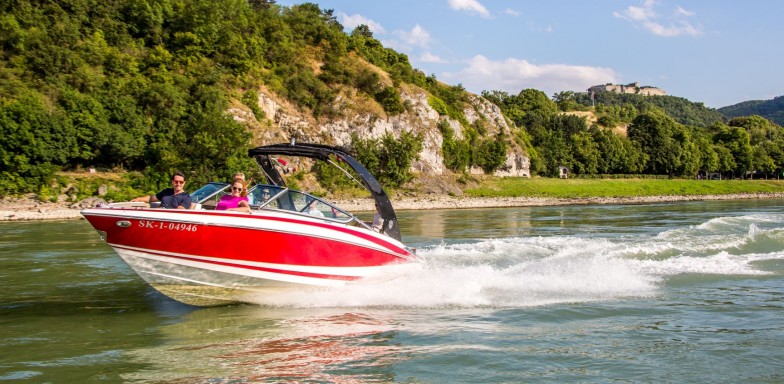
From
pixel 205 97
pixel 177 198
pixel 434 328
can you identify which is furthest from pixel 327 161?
pixel 205 97

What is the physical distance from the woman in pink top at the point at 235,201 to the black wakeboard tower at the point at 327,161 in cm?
129

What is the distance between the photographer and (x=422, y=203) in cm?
6750

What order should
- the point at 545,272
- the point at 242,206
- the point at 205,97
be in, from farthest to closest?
the point at 205,97
the point at 545,272
the point at 242,206

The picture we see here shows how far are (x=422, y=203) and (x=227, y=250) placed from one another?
191 ft

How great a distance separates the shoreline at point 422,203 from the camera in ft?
134

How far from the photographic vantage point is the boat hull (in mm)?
9352

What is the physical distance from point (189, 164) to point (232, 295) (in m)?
50.0

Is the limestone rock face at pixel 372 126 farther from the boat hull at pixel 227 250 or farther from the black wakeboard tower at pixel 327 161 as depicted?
the boat hull at pixel 227 250

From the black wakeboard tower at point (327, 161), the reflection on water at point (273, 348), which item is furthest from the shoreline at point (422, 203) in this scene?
the reflection on water at point (273, 348)

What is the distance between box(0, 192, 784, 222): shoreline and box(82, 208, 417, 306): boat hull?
2990 centimetres

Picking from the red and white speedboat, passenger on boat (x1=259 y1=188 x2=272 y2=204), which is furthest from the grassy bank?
passenger on boat (x1=259 y1=188 x2=272 y2=204)

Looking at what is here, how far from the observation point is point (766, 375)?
21.9 feet

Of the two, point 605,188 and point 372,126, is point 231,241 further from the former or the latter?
point 605,188

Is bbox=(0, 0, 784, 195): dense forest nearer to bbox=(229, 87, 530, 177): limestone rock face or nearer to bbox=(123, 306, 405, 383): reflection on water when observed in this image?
bbox=(229, 87, 530, 177): limestone rock face
